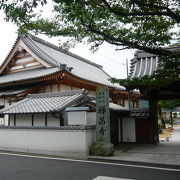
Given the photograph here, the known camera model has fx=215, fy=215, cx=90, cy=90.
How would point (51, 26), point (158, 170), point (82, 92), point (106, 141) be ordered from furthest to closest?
point (82, 92)
point (106, 141)
point (51, 26)
point (158, 170)

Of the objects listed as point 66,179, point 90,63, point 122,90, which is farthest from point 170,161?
point 90,63

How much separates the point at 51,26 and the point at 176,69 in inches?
179

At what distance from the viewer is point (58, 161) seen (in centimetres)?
862

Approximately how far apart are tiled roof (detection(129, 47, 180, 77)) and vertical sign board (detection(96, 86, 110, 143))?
2.07 meters

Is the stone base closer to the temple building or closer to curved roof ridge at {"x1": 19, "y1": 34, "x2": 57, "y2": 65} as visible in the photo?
the temple building

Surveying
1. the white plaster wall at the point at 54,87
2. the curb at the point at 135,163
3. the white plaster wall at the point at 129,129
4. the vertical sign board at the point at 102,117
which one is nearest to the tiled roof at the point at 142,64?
the vertical sign board at the point at 102,117

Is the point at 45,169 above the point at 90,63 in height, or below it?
below

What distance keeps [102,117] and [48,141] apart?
2879 mm

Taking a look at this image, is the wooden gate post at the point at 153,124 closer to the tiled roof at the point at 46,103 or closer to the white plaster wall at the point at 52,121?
the tiled roof at the point at 46,103

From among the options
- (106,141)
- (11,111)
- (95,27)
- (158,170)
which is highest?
(95,27)

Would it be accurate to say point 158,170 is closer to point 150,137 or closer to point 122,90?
point 150,137

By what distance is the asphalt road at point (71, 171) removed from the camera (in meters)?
6.36

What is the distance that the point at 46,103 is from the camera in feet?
41.9

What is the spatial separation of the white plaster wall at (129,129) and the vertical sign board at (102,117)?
4.56 m
